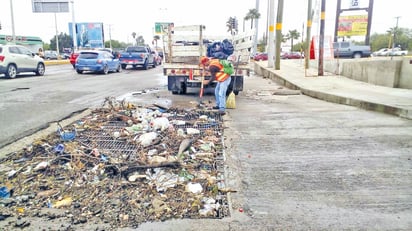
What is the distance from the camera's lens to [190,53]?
33.4ft

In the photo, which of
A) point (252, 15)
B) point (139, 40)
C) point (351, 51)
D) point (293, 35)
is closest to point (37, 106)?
point (351, 51)

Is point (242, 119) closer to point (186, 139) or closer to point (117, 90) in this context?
point (186, 139)

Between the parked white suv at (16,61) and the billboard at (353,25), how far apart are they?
20.9 meters

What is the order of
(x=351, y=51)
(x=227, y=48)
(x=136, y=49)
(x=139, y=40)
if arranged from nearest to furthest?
1. (x=227, y=48)
2. (x=136, y=49)
3. (x=351, y=51)
4. (x=139, y=40)

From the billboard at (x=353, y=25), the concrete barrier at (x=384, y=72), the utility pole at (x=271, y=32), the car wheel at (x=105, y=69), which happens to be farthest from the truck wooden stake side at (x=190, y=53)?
the billboard at (x=353, y=25)

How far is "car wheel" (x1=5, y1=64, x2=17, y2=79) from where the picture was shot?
1587 centimetres

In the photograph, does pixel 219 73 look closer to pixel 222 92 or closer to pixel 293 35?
pixel 222 92

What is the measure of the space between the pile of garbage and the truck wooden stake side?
4.05 meters

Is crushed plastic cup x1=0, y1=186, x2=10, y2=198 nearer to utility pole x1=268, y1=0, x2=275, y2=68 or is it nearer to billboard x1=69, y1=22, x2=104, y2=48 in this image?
utility pole x1=268, y1=0, x2=275, y2=68

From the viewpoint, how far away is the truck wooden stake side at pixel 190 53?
32.4 feet

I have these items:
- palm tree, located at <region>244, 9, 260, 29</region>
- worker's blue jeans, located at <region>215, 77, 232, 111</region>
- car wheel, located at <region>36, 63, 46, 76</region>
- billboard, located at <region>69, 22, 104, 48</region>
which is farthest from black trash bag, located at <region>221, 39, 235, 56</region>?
billboard, located at <region>69, 22, 104, 48</region>

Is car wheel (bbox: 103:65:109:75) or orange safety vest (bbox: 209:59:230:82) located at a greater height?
orange safety vest (bbox: 209:59:230:82)

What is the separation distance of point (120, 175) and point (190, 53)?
6802mm

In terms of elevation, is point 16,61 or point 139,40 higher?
point 139,40
